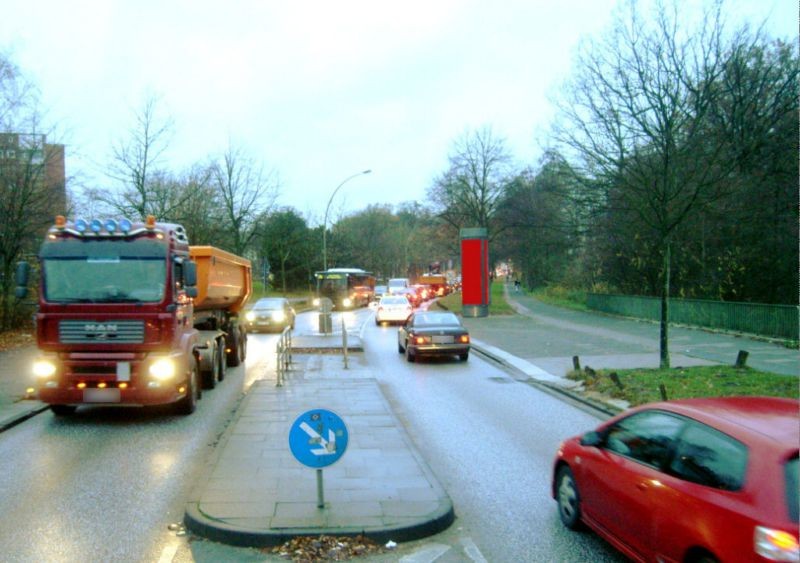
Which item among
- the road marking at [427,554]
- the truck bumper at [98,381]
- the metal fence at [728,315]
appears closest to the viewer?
the road marking at [427,554]

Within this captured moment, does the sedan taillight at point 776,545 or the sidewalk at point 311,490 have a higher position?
the sedan taillight at point 776,545

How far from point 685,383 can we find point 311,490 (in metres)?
8.81

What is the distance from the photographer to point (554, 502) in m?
7.13

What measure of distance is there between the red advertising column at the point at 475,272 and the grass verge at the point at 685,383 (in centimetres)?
2431

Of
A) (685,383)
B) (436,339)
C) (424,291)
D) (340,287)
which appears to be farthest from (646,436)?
(424,291)

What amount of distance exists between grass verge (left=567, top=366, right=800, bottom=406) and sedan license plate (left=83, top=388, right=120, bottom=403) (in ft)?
27.3

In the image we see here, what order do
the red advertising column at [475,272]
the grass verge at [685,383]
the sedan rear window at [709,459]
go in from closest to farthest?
the sedan rear window at [709,459], the grass verge at [685,383], the red advertising column at [475,272]

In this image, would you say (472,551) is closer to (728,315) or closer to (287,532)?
(287,532)

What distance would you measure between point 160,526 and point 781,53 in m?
25.9

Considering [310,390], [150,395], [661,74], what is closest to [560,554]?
[150,395]

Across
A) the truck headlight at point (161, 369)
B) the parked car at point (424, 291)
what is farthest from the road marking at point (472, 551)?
the parked car at point (424, 291)

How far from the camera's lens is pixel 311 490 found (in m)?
7.12

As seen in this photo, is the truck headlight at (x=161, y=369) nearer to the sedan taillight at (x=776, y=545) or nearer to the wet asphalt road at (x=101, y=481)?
the wet asphalt road at (x=101, y=481)

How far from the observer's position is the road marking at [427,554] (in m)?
5.54
